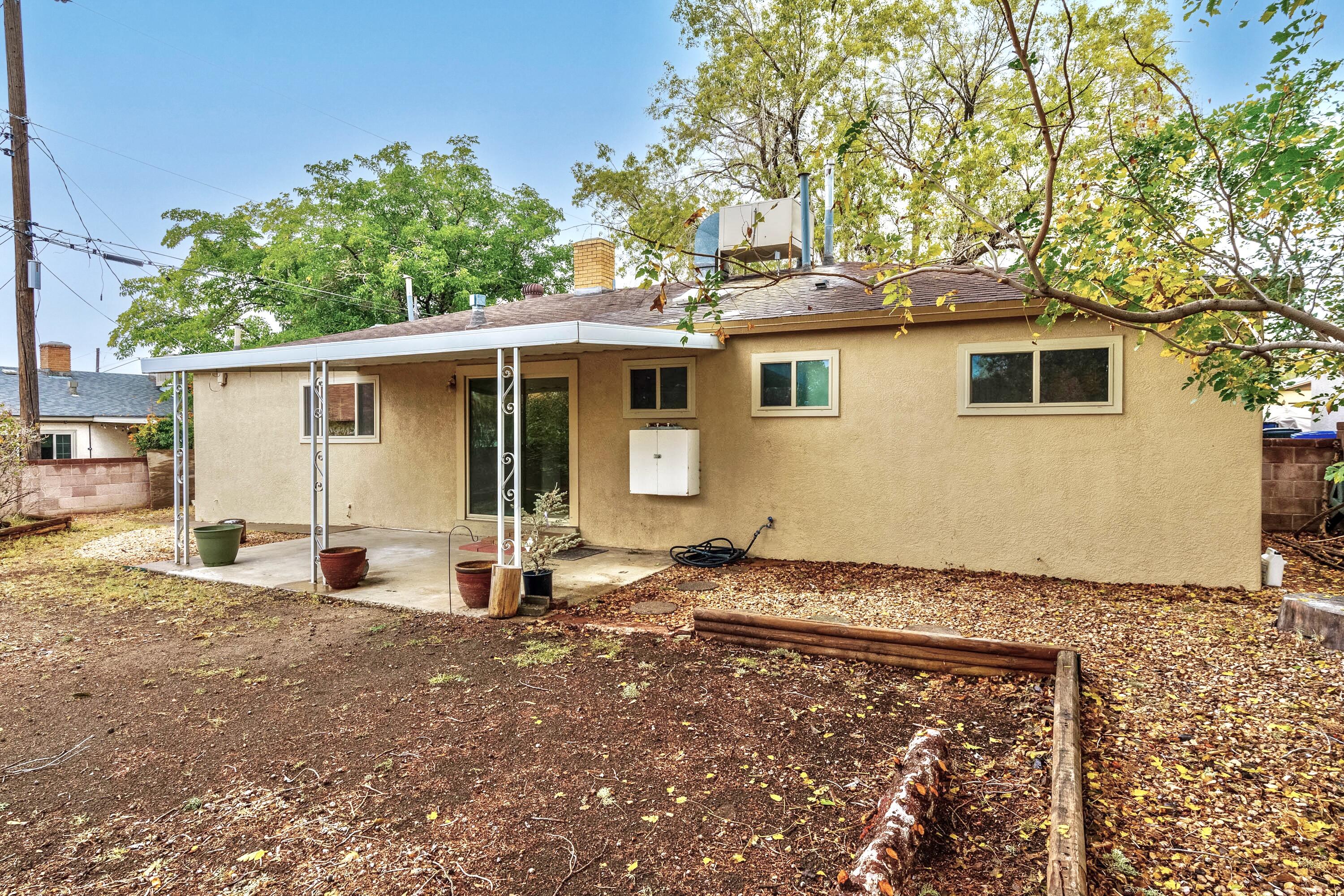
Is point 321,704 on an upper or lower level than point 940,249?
lower

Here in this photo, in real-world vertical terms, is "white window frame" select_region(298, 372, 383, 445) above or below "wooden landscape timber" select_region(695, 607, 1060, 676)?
above

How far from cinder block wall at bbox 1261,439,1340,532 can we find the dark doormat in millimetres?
7937

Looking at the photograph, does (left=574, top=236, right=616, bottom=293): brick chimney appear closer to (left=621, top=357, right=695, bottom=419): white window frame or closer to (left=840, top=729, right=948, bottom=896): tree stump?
(left=621, top=357, right=695, bottom=419): white window frame

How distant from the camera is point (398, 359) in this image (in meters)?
7.78

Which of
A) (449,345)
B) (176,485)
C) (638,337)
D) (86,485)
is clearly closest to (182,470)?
(176,485)

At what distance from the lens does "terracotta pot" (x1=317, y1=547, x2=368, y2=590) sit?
6.20 meters

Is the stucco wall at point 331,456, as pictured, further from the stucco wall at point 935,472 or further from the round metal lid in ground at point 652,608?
the round metal lid in ground at point 652,608

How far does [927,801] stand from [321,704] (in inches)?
125

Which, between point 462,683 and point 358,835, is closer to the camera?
point 358,835

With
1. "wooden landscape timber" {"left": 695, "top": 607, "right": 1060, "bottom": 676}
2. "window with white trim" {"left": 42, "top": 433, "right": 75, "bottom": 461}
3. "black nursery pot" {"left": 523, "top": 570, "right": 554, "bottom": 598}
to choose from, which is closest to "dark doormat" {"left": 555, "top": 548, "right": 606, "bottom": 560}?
"black nursery pot" {"left": 523, "top": 570, "right": 554, "bottom": 598}

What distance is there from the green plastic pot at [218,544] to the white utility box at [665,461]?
14.2ft

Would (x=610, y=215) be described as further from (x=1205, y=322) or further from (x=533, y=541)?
(x=1205, y=322)

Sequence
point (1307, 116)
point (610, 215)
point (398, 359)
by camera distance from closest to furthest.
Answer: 1. point (1307, 116)
2. point (398, 359)
3. point (610, 215)

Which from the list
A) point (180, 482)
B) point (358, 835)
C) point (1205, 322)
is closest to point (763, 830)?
point (358, 835)
